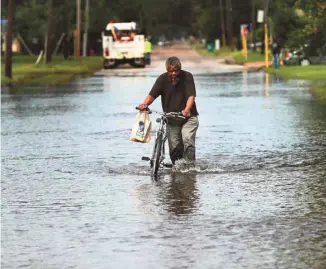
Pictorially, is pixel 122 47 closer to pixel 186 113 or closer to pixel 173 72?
pixel 173 72

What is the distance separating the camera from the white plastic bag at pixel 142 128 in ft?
48.8

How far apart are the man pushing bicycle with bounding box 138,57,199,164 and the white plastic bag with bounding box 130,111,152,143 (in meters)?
0.22

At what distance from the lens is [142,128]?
49.0 feet

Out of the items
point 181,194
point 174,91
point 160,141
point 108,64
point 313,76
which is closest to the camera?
point 181,194

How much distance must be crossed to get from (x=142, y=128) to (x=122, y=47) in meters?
53.0

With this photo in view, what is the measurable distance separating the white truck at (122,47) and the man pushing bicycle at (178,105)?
52159mm

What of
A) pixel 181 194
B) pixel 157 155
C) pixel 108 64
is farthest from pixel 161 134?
pixel 108 64

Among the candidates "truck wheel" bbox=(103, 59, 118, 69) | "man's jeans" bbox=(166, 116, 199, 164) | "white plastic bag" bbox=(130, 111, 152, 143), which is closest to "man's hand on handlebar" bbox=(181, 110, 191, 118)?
"man's jeans" bbox=(166, 116, 199, 164)

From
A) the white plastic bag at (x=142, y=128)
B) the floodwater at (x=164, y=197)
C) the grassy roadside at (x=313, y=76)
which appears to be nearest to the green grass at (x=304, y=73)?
the grassy roadside at (x=313, y=76)

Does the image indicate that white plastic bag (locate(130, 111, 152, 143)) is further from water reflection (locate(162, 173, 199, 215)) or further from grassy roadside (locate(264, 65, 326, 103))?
grassy roadside (locate(264, 65, 326, 103))

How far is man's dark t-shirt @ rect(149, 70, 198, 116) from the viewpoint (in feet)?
48.6

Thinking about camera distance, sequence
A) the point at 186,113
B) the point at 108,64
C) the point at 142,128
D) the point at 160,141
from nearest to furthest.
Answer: the point at 186,113 < the point at 160,141 < the point at 142,128 < the point at 108,64

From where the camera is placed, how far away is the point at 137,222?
10.7m

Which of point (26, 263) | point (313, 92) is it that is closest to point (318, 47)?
Answer: point (313, 92)
